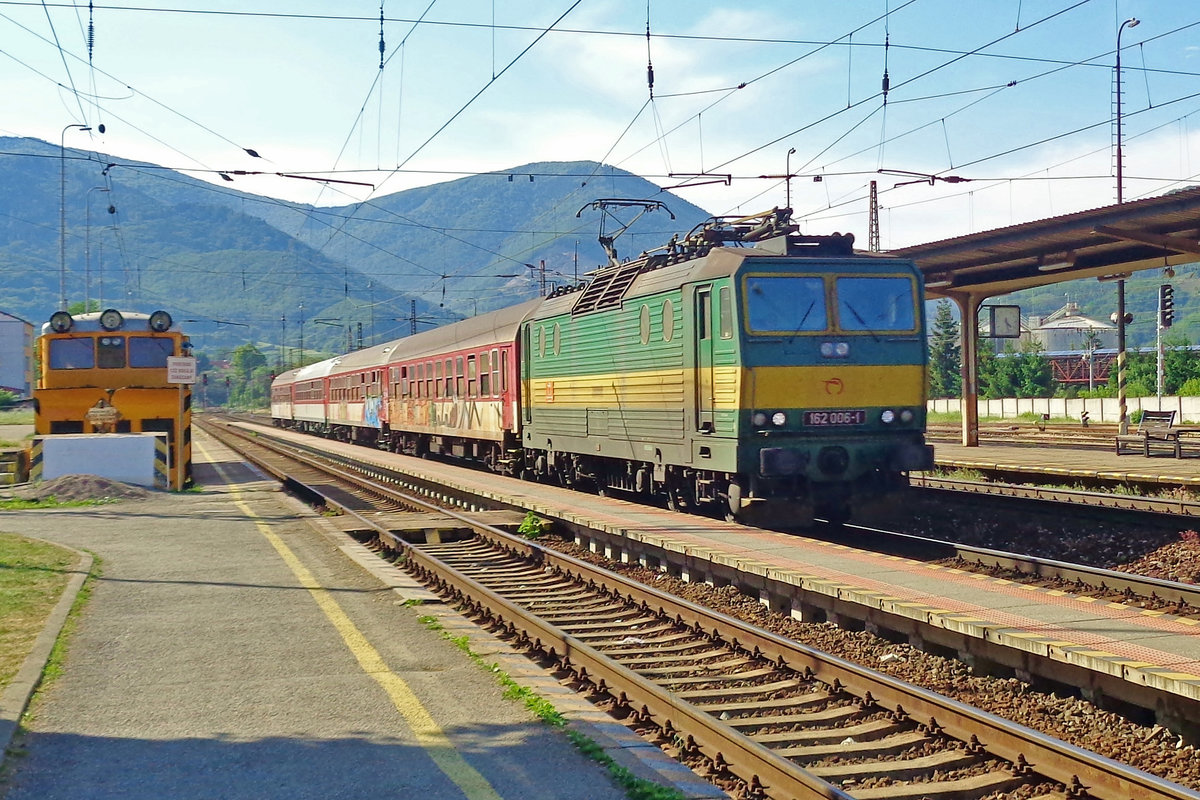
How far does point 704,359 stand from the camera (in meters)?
13.2

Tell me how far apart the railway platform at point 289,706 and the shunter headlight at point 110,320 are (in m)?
13.1

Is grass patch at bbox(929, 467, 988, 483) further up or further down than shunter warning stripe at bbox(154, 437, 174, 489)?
further down

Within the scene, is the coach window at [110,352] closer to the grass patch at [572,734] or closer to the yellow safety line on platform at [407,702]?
the yellow safety line on platform at [407,702]

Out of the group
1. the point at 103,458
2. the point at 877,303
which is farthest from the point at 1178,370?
the point at 103,458

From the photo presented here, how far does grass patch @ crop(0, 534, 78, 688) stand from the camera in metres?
7.84

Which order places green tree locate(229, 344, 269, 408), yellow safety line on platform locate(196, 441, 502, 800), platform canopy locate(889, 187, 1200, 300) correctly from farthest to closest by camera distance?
green tree locate(229, 344, 269, 408), platform canopy locate(889, 187, 1200, 300), yellow safety line on platform locate(196, 441, 502, 800)

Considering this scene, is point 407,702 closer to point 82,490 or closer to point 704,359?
point 704,359

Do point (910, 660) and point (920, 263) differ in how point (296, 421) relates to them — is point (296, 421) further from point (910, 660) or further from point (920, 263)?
point (910, 660)

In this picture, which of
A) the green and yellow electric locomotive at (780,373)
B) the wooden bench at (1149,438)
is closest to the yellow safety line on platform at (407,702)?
the green and yellow electric locomotive at (780,373)

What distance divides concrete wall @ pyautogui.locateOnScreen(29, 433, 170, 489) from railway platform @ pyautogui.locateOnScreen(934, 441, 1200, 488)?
1459 cm

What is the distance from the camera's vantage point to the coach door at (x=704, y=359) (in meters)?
13.1

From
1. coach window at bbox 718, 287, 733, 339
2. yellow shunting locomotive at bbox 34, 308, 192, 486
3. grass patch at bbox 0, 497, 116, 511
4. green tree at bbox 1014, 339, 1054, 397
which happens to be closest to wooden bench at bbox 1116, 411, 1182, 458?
coach window at bbox 718, 287, 733, 339

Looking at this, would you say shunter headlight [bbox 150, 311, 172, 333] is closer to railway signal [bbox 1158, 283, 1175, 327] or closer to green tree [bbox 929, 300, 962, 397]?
railway signal [bbox 1158, 283, 1175, 327]

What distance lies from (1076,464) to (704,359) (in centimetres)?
1095
